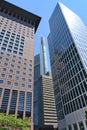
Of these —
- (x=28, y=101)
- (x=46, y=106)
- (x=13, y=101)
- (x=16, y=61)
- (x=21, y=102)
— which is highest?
(x=16, y=61)

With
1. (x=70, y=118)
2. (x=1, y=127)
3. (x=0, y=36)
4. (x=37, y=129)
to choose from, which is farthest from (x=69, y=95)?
(x=0, y=36)

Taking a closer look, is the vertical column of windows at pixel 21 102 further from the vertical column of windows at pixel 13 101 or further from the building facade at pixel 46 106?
the building facade at pixel 46 106

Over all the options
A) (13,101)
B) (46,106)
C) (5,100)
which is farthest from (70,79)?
(46,106)

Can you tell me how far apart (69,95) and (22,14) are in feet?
215

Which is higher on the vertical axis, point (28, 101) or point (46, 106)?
point (28, 101)

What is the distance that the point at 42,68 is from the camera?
190750 millimetres

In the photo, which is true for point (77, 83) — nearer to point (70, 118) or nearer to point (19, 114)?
point (70, 118)

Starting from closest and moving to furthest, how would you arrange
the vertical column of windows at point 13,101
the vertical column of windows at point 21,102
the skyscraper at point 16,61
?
the vertical column of windows at point 13,101 < the vertical column of windows at point 21,102 < the skyscraper at point 16,61

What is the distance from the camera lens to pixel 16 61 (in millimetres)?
62312

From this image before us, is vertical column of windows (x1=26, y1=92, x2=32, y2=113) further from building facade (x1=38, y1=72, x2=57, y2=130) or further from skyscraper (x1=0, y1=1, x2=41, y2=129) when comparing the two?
building facade (x1=38, y1=72, x2=57, y2=130)

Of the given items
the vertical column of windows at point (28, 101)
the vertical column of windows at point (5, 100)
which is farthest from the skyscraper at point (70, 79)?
the vertical column of windows at point (5, 100)

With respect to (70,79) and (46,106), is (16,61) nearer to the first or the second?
(70,79)

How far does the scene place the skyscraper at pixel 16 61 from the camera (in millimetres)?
49647

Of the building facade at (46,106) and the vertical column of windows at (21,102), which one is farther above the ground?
the vertical column of windows at (21,102)
